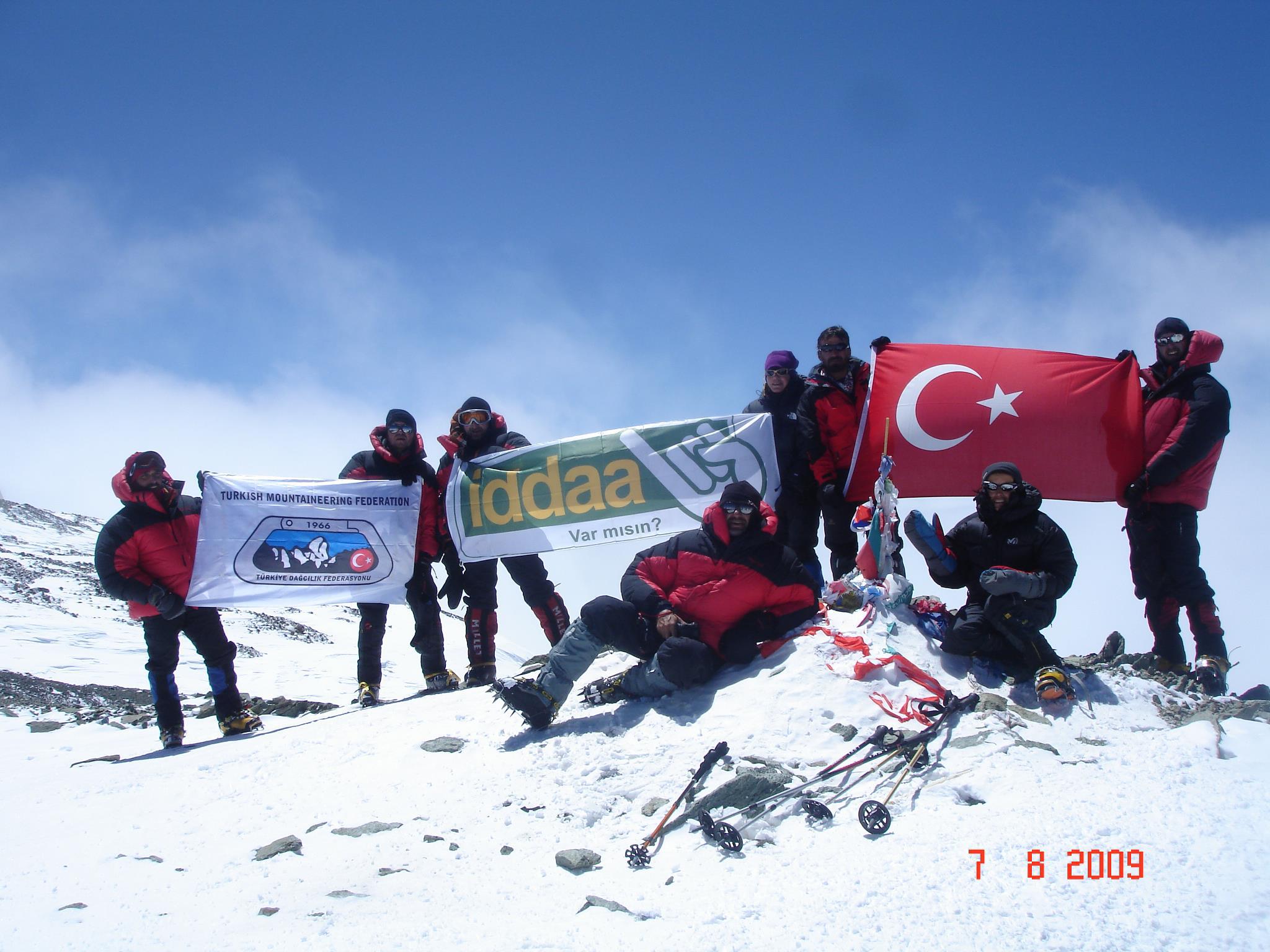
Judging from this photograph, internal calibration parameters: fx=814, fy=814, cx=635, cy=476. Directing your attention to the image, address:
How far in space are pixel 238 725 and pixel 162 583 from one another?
1.29 m

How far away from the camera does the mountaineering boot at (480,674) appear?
23.0 feet

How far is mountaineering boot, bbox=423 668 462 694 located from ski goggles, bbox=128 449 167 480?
108 inches

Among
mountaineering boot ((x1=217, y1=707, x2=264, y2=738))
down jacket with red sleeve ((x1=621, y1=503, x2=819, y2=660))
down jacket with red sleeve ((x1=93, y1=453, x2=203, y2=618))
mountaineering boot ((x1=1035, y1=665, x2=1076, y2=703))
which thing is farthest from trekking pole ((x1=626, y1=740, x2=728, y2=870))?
down jacket with red sleeve ((x1=93, y1=453, x2=203, y2=618))

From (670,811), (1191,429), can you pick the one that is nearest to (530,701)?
(670,811)

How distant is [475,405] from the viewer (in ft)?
23.9

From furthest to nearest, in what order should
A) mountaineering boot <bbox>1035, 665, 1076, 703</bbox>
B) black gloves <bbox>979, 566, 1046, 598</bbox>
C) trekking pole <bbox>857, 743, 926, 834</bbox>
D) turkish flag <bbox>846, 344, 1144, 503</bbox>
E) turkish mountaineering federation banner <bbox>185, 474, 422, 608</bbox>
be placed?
turkish mountaineering federation banner <bbox>185, 474, 422, 608</bbox>, turkish flag <bbox>846, 344, 1144, 503</bbox>, black gloves <bbox>979, 566, 1046, 598</bbox>, mountaineering boot <bbox>1035, 665, 1076, 703</bbox>, trekking pole <bbox>857, 743, 926, 834</bbox>

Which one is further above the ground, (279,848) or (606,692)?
(606,692)

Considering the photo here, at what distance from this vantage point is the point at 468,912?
3129mm

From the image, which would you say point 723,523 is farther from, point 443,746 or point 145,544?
point 145,544

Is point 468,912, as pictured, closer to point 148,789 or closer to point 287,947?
point 287,947

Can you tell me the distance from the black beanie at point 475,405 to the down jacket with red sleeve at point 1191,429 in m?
5.19

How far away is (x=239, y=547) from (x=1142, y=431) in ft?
23.6

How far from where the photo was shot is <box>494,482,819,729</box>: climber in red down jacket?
501cm

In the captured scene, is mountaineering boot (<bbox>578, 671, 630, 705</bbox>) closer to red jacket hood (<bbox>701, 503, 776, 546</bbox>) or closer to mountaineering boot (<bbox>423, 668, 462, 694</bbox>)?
red jacket hood (<bbox>701, 503, 776, 546</bbox>)
